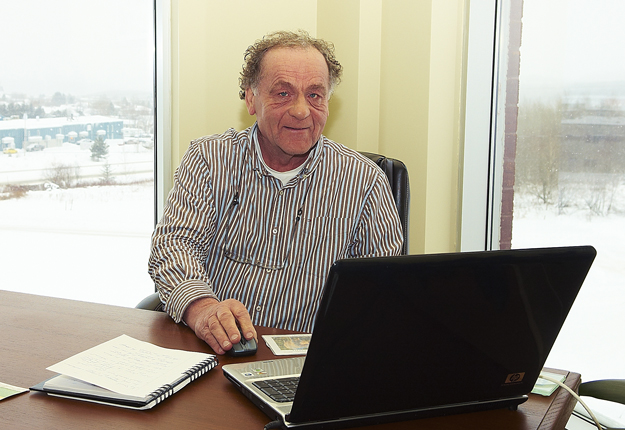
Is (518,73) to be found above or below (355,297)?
above

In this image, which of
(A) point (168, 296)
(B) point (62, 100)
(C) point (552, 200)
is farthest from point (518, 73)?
(B) point (62, 100)

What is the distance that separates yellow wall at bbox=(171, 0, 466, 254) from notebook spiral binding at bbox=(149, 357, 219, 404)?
4.43 feet

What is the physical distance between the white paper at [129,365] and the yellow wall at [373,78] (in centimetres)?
136

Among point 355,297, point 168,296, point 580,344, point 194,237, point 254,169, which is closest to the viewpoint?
point 355,297

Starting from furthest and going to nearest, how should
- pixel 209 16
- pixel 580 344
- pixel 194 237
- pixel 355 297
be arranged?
pixel 209 16, pixel 580 344, pixel 194 237, pixel 355 297

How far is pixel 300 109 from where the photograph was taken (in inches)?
68.1

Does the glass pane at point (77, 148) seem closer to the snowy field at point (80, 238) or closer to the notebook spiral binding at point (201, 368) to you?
the snowy field at point (80, 238)

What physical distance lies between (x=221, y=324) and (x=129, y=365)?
0.20 meters

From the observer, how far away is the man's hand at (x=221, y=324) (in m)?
1.09

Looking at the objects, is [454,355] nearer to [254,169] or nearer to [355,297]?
[355,297]

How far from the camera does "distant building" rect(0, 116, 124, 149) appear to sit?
100.0 inches

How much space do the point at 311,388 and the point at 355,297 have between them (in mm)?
136

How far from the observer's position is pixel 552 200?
2.00 m

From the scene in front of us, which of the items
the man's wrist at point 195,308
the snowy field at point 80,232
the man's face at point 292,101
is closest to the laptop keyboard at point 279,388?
the man's wrist at point 195,308
